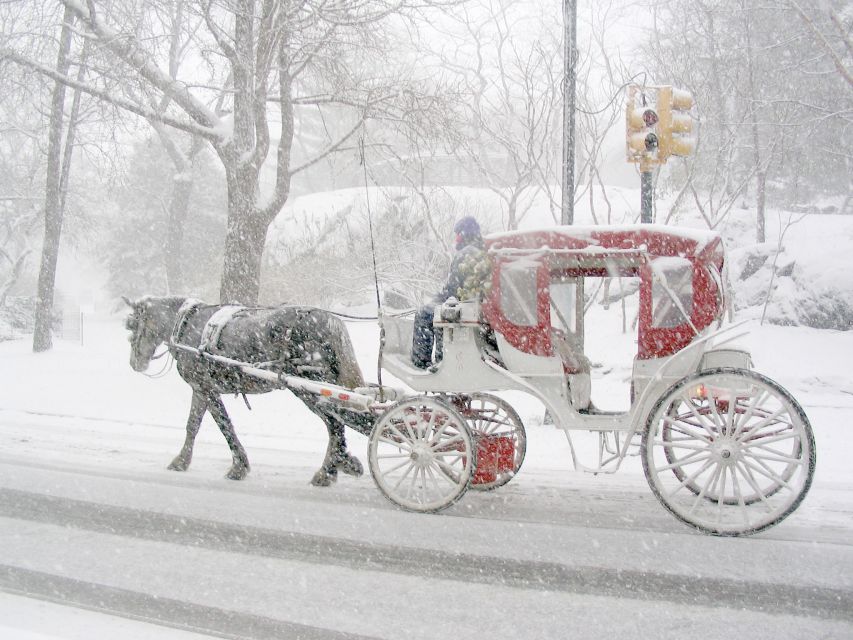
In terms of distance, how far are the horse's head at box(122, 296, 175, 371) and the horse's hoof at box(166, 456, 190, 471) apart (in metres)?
1.02

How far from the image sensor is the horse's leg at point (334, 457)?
6.55m

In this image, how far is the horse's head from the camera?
7.38m

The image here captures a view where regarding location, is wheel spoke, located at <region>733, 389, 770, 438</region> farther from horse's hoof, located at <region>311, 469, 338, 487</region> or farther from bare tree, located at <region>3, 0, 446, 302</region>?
bare tree, located at <region>3, 0, 446, 302</region>

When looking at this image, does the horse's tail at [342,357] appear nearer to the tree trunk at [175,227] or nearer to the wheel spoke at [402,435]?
the wheel spoke at [402,435]

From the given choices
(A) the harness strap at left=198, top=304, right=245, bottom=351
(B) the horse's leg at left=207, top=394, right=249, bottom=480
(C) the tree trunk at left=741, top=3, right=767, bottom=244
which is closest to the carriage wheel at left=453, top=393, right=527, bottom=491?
(B) the horse's leg at left=207, top=394, right=249, bottom=480

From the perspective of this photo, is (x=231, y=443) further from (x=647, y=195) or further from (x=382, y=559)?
(x=647, y=195)

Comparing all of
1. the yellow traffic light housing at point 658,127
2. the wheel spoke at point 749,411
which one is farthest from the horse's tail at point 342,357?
the yellow traffic light housing at point 658,127

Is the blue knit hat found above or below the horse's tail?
above

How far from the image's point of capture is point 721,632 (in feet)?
11.6

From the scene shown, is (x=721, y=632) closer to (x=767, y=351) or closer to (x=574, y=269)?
(x=574, y=269)

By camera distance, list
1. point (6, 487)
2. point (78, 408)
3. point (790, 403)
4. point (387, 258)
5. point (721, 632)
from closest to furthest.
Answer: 1. point (721, 632)
2. point (790, 403)
3. point (6, 487)
4. point (78, 408)
5. point (387, 258)

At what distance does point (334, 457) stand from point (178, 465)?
1.68 metres

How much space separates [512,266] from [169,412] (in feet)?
24.5

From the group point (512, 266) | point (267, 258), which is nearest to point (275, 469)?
point (512, 266)
